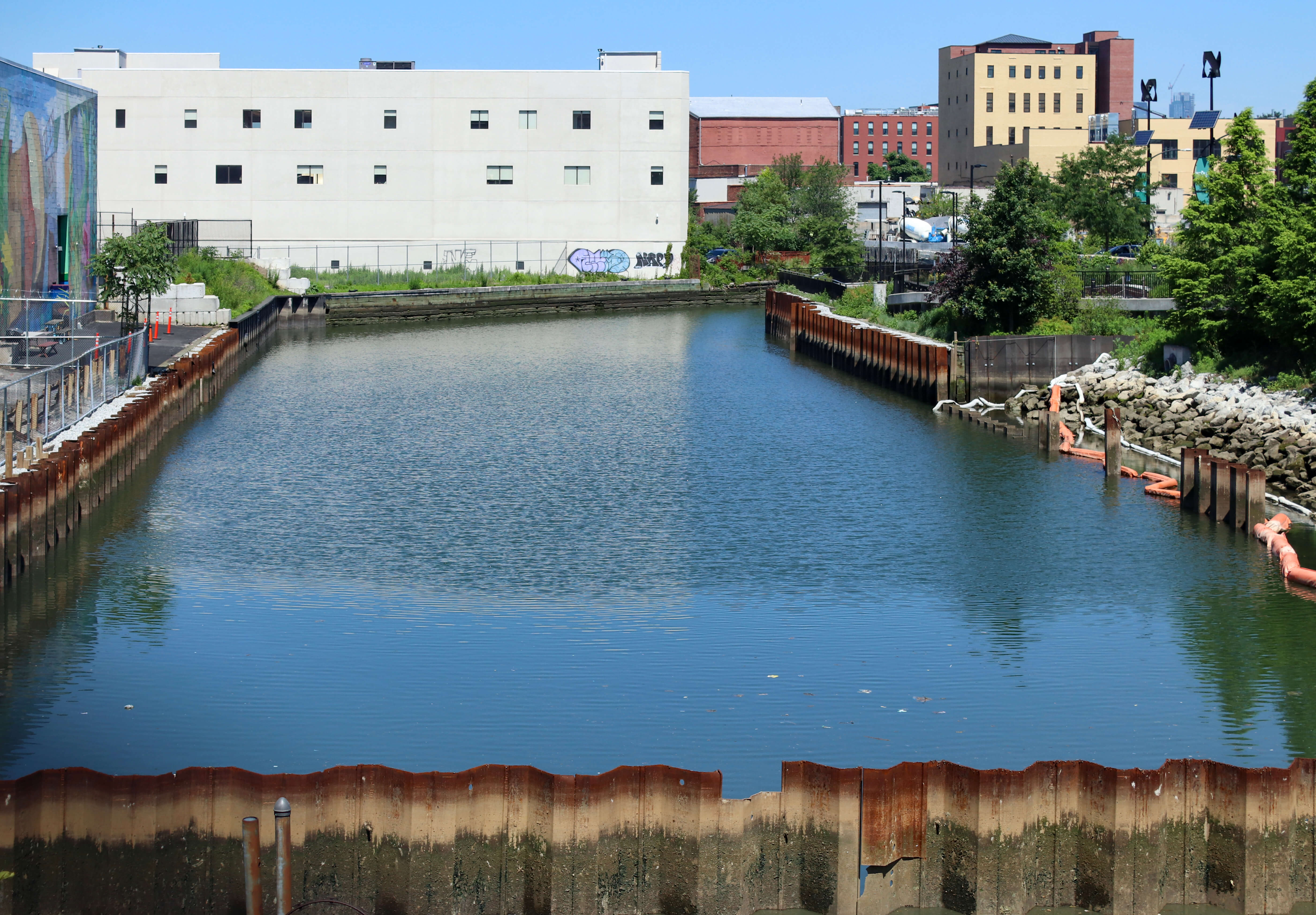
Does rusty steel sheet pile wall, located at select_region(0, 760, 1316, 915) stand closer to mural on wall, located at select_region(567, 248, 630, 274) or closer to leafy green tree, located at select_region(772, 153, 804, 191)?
mural on wall, located at select_region(567, 248, 630, 274)

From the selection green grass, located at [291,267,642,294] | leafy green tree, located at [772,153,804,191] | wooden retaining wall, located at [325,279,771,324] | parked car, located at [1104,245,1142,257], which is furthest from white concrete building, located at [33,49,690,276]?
leafy green tree, located at [772,153,804,191]

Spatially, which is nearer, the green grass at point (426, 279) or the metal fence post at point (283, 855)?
the metal fence post at point (283, 855)

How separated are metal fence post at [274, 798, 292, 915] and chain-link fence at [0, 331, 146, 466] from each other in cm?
1607

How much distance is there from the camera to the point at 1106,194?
88688 millimetres

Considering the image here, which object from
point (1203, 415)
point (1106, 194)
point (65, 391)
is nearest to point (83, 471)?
point (65, 391)

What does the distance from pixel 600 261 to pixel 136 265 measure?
48306 mm

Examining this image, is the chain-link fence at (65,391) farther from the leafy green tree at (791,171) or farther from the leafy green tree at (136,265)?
the leafy green tree at (791,171)

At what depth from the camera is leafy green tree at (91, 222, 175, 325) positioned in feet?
157

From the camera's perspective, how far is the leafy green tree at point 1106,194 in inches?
3457

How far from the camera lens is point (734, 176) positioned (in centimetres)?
16112

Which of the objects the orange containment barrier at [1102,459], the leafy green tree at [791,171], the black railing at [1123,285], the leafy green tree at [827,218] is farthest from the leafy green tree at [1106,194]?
the leafy green tree at [791,171]

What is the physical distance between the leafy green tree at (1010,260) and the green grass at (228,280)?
1240 inches

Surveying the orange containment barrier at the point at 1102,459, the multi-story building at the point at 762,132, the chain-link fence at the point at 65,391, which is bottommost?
the orange containment barrier at the point at 1102,459

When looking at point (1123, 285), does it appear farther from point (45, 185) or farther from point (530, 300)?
point (530, 300)
